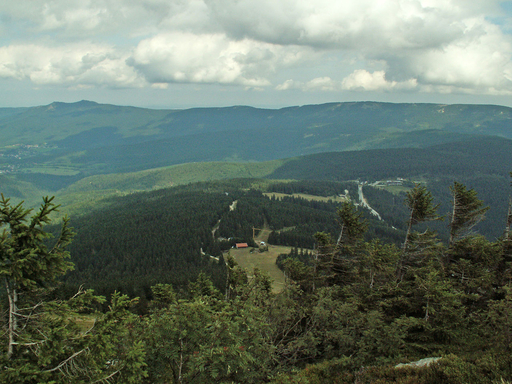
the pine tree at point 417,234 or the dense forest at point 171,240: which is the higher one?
the pine tree at point 417,234

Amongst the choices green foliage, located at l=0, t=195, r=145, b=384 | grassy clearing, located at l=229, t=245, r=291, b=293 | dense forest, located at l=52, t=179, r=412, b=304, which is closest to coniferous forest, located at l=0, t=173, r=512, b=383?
green foliage, located at l=0, t=195, r=145, b=384

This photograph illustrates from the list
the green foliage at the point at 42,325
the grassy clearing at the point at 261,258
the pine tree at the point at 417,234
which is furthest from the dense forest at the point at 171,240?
the green foliage at the point at 42,325

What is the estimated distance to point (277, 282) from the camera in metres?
92.9

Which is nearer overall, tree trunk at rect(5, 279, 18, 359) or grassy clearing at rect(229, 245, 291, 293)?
tree trunk at rect(5, 279, 18, 359)

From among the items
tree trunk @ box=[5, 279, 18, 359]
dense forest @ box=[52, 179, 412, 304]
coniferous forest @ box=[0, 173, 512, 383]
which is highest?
tree trunk @ box=[5, 279, 18, 359]

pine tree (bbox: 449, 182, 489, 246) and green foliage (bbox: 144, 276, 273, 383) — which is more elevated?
pine tree (bbox: 449, 182, 489, 246)

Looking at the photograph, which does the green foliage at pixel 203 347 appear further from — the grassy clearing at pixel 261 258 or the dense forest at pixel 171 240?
the grassy clearing at pixel 261 258

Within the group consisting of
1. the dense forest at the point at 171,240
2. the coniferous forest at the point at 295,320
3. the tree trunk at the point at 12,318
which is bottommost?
the dense forest at the point at 171,240

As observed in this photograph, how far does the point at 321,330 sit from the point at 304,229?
5501 inches

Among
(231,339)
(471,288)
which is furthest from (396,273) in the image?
(231,339)

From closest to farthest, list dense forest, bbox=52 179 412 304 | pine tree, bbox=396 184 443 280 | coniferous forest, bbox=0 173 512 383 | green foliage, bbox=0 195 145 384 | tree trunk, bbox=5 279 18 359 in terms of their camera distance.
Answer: green foliage, bbox=0 195 145 384
tree trunk, bbox=5 279 18 359
coniferous forest, bbox=0 173 512 383
pine tree, bbox=396 184 443 280
dense forest, bbox=52 179 412 304

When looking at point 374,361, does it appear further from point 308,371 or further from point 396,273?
point 396,273

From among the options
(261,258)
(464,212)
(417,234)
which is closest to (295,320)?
(417,234)

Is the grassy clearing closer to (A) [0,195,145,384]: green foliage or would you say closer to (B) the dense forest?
(B) the dense forest
